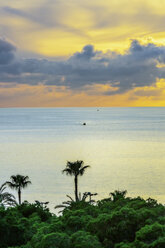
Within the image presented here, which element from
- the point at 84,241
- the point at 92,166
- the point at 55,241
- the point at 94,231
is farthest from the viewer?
the point at 92,166

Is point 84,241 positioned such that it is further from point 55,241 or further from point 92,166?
point 92,166

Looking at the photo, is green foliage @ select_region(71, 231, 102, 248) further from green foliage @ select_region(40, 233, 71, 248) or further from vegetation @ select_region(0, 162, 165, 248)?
green foliage @ select_region(40, 233, 71, 248)

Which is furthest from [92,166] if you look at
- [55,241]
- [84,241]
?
[55,241]

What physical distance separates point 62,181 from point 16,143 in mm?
77851

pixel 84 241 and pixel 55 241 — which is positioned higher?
pixel 55 241

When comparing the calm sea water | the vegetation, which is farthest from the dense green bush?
the calm sea water

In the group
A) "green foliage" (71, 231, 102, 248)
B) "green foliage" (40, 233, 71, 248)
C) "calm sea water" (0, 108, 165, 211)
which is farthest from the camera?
"calm sea water" (0, 108, 165, 211)

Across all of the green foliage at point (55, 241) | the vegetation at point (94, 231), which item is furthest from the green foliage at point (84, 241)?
the green foliage at point (55, 241)

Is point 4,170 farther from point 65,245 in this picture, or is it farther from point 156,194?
point 65,245

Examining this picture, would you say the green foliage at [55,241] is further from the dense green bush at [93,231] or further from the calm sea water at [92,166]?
the calm sea water at [92,166]

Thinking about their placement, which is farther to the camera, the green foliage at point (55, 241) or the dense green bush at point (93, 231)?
the dense green bush at point (93, 231)

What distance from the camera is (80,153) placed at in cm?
12512

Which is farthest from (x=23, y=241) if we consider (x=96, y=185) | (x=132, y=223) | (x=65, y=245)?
(x=96, y=185)

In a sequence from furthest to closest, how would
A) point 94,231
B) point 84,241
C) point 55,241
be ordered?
point 94,231
point 84,241
point 55,241
